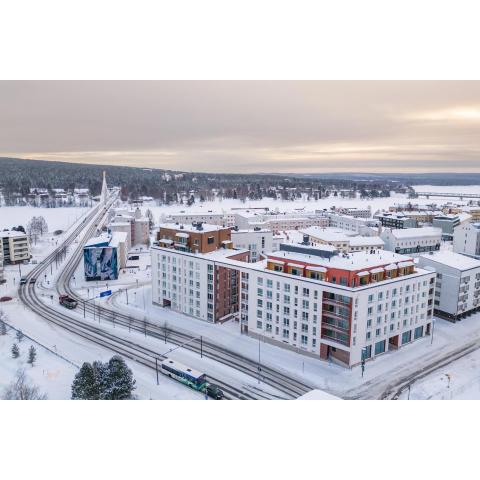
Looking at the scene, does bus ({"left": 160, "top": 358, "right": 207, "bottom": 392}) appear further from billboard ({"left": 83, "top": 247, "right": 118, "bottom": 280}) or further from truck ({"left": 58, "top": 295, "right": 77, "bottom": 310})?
billboard ({"left": 83, "top": 247, "right": 118, "bottom": 280})

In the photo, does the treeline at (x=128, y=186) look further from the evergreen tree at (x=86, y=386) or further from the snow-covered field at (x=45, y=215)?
the evergreen tree at (x=86, y=386)

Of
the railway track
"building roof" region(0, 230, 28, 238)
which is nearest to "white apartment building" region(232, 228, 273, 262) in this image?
the railway track

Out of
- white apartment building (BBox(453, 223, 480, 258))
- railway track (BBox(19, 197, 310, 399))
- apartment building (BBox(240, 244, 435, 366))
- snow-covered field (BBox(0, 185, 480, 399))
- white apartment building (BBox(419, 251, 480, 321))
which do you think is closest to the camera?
snow-covered field (BBox(0, 185, 480, 399))

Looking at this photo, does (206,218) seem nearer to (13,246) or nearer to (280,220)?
(280,220)

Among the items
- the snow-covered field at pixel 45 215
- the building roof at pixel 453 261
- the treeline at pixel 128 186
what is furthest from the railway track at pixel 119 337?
the treeline at pixel 128 186

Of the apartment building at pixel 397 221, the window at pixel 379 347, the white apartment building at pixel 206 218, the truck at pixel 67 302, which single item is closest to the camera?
the window at pixel 379 347

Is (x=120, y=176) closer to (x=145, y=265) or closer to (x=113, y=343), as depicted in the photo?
(x=145, y=265)
